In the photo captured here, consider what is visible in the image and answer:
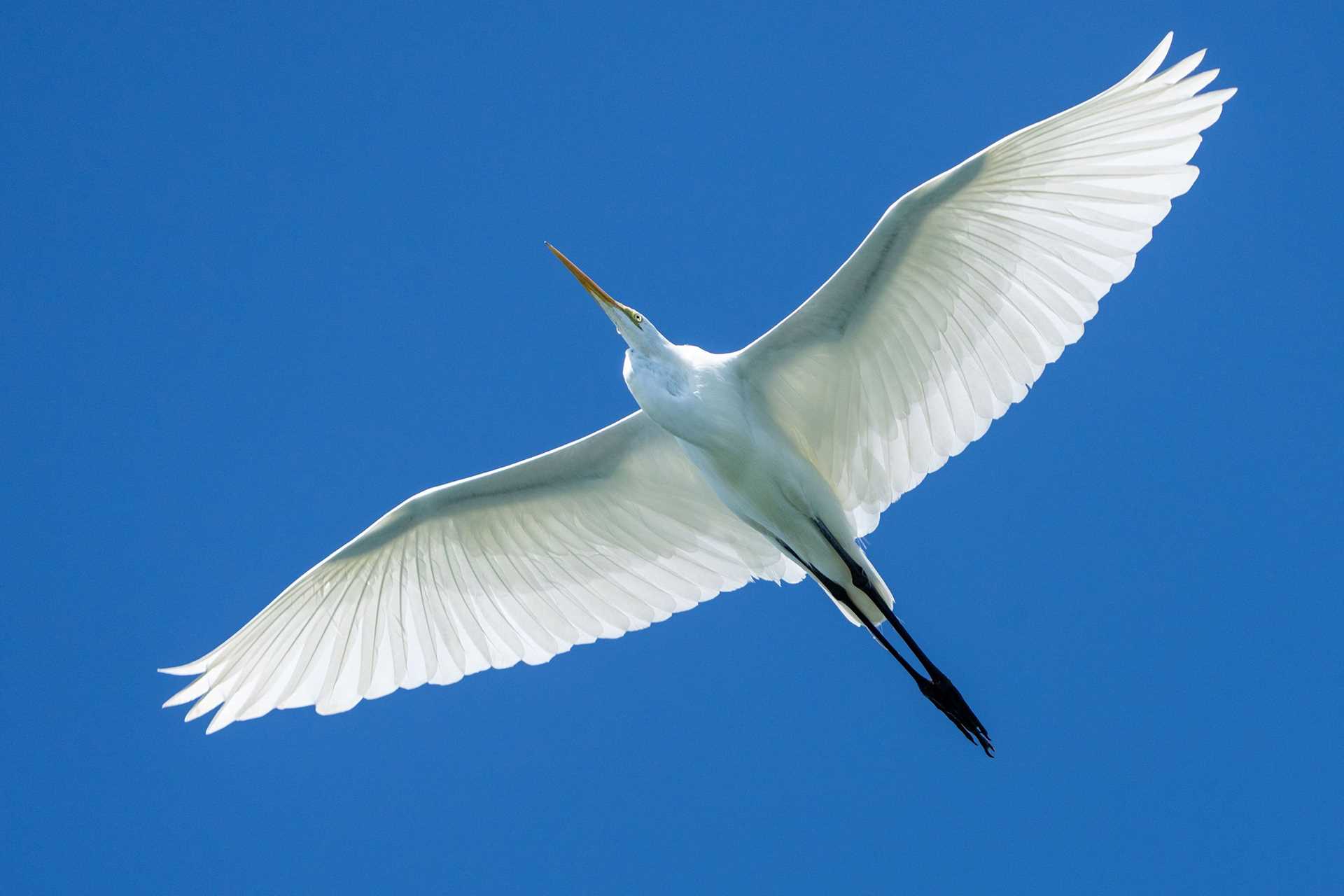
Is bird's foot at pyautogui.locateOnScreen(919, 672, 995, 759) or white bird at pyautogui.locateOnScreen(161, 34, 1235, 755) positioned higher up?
white bird at pyautogui.locateOnScreen(161, 34, 1235, 755)

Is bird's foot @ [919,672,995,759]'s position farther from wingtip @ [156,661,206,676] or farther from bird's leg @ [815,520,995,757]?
wingtip @ [156,661,206,676]

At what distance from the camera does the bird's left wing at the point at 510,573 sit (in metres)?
9.62

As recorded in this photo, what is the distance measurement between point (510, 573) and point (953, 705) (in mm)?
2813

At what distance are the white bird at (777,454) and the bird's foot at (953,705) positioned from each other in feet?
0.04

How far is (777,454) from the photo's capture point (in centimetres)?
897

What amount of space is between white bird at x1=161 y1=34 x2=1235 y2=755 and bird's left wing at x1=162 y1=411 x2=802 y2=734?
0.04 feet

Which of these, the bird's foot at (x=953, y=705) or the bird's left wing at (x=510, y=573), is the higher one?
the bird's left wing at (x=510, y=573)

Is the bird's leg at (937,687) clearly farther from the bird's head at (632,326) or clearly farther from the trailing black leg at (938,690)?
the bird's head at (632,326)

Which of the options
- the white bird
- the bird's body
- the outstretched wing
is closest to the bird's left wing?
the white bird

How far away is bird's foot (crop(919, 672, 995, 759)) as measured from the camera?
30.2 ft

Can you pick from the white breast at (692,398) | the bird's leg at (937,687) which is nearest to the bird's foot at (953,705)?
the bird's leg at (937,687)

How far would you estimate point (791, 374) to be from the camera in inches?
357

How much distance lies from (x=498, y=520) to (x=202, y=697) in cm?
201

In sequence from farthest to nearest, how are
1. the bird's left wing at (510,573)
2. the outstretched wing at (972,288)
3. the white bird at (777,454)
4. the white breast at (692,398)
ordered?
the bird's left wing at (510,573) → the white breast at (692,398) → the white bird at (777,454) → the outstretched wing at (972,288)
